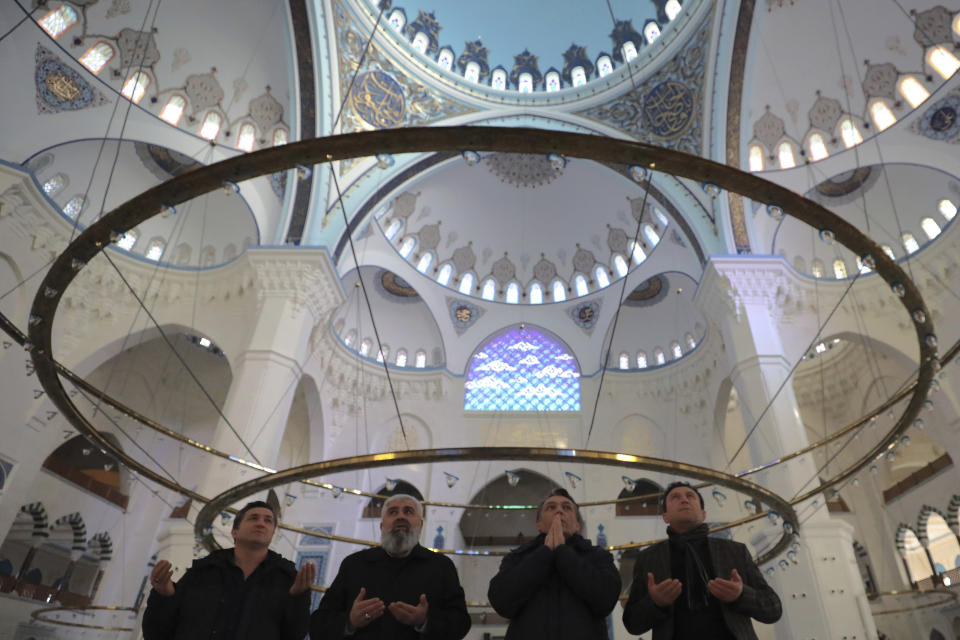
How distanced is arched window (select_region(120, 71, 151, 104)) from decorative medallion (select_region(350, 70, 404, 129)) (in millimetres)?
3933

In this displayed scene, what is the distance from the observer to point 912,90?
397 inches

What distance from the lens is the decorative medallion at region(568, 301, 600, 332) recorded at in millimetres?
16609

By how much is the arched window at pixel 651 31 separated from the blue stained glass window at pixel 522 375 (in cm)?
822

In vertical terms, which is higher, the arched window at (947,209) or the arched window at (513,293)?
the arched window at (513,293)

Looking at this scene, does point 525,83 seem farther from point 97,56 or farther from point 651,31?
point 97,56

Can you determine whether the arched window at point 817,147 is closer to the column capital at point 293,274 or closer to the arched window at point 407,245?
the arched window at point 407,245

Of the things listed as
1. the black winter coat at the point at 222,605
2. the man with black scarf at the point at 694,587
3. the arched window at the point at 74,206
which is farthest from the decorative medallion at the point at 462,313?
the man with black scarf at the point at 694,587

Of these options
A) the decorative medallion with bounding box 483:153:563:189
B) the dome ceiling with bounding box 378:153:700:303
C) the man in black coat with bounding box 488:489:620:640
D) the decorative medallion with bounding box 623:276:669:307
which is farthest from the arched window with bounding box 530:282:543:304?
the man in black coat with bounding box 488:489:620:640

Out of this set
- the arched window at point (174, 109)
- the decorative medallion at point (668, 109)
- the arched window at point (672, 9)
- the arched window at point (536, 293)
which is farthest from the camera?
the arched window at point (536, 293)

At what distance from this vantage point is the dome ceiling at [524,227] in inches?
597

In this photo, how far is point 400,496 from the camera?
105 inches

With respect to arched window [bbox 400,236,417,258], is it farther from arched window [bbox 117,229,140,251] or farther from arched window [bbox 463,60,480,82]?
arched window [bbox 117,229,140,251]

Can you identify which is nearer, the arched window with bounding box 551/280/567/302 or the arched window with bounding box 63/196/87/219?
the arched window with bounding box 63/196/87/219

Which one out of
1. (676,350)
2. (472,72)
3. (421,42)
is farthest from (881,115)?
(421,42)
